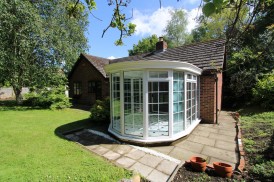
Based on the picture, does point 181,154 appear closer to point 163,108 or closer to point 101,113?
point 163,108

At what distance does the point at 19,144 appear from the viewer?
19.2 ft

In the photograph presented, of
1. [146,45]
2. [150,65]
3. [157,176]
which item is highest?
[146,45]

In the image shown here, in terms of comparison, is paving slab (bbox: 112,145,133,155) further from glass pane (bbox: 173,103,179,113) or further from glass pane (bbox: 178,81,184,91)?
glass pane (bbox: 178,81,184,91)

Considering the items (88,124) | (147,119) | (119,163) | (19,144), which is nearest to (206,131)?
(147,119)

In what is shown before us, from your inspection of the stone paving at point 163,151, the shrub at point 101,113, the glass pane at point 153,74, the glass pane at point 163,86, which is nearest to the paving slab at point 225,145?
the stone paving at point 163,151

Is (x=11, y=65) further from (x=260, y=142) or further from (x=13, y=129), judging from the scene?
(x=260, y=142)

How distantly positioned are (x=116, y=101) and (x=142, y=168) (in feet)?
10.3

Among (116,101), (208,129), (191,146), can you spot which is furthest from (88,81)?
(191,146)

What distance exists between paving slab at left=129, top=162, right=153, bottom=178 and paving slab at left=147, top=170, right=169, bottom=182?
11cm

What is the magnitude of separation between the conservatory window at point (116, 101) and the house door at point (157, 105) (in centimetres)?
137

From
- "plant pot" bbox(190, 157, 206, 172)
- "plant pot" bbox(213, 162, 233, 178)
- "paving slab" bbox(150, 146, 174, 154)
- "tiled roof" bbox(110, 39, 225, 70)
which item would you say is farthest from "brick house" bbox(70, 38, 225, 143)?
"tiled roof" bbox(110, 39, 225, 70)

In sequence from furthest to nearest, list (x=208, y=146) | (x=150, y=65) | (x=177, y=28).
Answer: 1. (x=177, y=28)
2. (x=208, y=146)
3. (x=150, y=65)

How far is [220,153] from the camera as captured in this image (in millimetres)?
5281

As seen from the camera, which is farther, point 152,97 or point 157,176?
point 152,97
